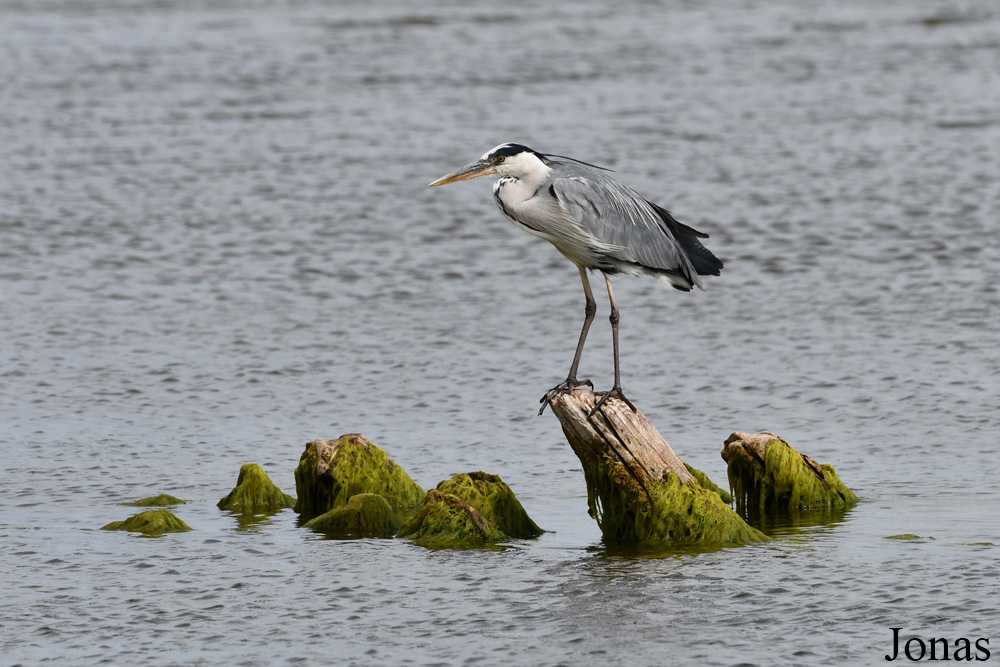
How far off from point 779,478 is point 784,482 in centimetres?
4

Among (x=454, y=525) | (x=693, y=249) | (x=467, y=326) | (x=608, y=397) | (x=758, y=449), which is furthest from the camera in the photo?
(x=467, y=326)

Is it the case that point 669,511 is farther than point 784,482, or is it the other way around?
point 784,482

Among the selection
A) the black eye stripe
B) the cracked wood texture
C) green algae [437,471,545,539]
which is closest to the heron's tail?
the black eye stripe

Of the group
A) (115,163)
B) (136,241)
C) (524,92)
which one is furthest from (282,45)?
(136,241)

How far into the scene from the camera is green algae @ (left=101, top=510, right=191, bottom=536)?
8.65 m

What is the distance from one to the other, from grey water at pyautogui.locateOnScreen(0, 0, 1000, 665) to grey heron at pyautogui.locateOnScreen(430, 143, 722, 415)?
153 cm

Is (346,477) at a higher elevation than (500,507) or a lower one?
higher

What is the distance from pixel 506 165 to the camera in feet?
28.4

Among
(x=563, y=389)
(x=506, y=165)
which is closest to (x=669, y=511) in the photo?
(x=563, y=389)

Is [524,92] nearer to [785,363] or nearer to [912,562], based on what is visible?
[785,363]

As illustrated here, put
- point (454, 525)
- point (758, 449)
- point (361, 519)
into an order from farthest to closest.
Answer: point (758, 449), point (361, 519), point (454, 525)

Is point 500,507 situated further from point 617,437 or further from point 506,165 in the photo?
point 506,165

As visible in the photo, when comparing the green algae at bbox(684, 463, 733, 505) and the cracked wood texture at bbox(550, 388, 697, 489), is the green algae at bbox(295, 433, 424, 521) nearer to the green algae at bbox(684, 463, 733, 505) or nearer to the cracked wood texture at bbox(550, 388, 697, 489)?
the cracked wood texture at bbox(550, 388, 697, 489)

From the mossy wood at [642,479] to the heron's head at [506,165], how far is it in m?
1.33
